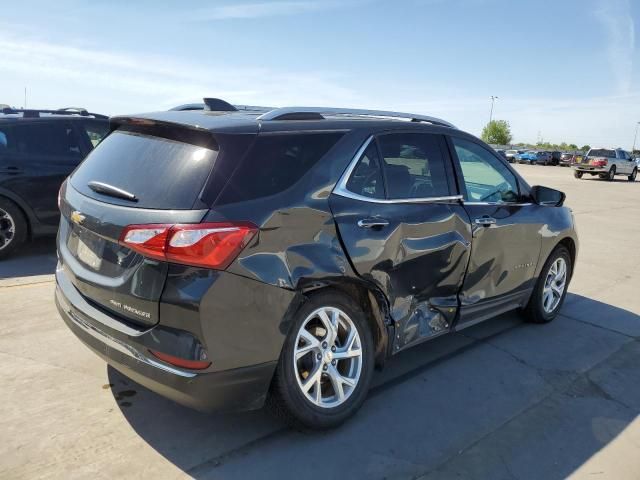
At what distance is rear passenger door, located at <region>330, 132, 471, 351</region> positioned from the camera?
307 cm

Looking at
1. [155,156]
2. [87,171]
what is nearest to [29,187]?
[87,171]

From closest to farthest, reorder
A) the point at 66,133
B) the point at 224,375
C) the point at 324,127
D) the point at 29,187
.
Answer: the point at 224,375 → the point at 324,127 → the point at 29,187 → the point at 66,133

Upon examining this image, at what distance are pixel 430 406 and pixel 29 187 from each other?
5.34 metres

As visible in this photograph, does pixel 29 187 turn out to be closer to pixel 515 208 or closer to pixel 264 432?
pixel 264 432

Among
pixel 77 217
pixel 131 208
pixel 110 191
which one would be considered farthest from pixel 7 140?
pixel 131 208

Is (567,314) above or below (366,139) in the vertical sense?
below

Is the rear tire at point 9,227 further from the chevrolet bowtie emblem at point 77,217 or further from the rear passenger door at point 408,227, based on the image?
the rear passenger door at point 408,227

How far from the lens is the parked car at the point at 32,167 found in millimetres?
6254

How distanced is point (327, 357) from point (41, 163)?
16.7 ft

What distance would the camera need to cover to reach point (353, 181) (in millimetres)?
3098

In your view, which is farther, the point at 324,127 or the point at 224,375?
the point at 324,127

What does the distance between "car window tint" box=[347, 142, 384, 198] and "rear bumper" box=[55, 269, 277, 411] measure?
1.13m

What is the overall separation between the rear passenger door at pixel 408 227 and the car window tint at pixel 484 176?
206 millimetres

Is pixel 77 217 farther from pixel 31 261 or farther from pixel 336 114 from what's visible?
pixel 31 261
